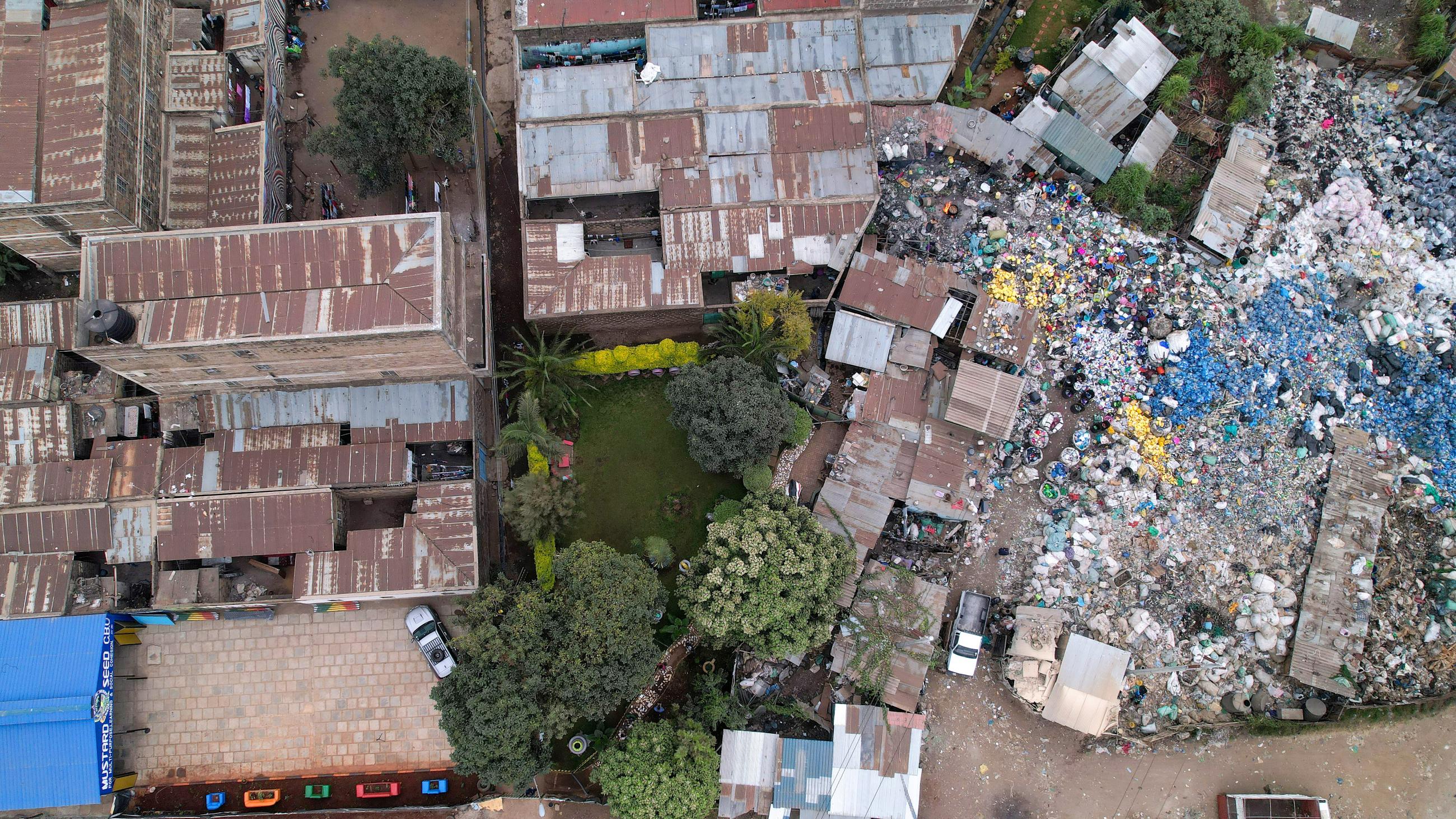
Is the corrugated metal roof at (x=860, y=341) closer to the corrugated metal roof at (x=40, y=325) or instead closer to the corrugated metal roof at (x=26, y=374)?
the corrugated metal roof at (x=40, y=325)

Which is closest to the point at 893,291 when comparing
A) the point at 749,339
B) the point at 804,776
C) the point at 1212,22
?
the point at 749,339

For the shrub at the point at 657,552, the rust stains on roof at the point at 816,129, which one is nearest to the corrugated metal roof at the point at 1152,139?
the rust stains on roof at the point at 816,129

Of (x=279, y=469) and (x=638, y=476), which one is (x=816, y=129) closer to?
(x=638, y=476)

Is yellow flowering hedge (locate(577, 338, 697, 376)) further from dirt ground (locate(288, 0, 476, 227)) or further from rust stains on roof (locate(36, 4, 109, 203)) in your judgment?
rust stains on roof (locate(36, 4, 109, 203))

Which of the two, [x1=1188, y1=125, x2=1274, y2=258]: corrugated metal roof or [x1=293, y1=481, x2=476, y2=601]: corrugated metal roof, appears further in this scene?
[x1=1188, y1=125, x2=1274, y2=258]: corrugated metal roof

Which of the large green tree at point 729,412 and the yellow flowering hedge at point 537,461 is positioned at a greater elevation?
the large green tree at point 729,412

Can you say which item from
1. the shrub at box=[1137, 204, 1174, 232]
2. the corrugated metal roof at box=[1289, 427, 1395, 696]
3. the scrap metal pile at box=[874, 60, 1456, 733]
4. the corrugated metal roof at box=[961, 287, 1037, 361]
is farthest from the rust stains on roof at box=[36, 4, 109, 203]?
the corrugated metal roof at box=[1289, 427, 1395, 696]

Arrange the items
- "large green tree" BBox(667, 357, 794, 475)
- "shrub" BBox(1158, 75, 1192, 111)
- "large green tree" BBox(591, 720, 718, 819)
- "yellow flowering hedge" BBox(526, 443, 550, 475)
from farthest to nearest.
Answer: "shrub" BBox(1158, 75, 1192, 111) → "yellow flowering hedge" BBox(526, 443, 550, 475) → "large green tree" BBox(667, 357, 794, 475) → "large green tree" BBox(591, 720, 718, 819)

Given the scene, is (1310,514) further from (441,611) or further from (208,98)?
(208,98)
